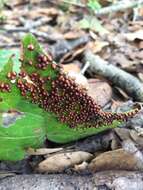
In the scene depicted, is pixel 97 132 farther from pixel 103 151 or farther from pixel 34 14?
pixel 34 14

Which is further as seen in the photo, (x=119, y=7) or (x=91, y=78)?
(x=119, y=7)

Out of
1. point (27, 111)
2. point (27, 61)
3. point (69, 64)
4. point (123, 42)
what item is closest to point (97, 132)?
point (27, 111)

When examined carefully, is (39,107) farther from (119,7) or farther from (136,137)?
(119,7)

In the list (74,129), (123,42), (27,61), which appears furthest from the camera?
(123,42)

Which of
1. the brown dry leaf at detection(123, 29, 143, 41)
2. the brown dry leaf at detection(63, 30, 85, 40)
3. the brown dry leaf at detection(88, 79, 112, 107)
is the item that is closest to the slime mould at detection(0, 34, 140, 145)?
the brown dry leaf at detection(88, 79, 112, 107)

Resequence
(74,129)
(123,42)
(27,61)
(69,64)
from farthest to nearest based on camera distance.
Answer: (123,42) → (69,64) → (74,129) → (27,61)

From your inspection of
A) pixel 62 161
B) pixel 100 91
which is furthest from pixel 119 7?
pixel 62 161

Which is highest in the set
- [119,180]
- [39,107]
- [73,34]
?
[39,107]
